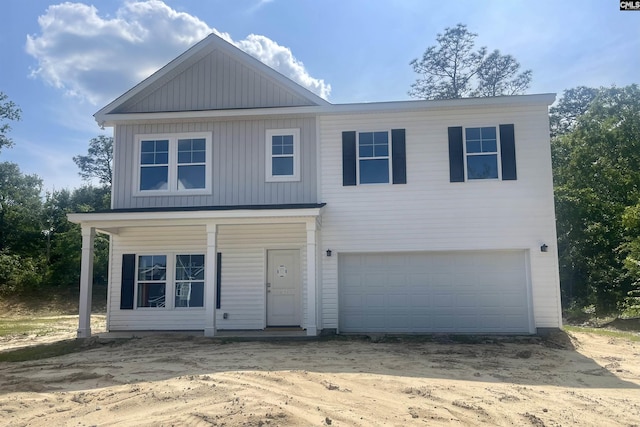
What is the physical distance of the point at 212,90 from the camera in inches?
504

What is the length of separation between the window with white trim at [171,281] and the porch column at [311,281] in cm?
316

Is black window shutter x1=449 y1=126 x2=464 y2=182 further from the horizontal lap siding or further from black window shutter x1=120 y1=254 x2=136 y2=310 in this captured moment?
black window shutter x1=120 y1=254 x2=136 y2=310

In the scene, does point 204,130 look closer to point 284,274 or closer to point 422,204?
point 284,274

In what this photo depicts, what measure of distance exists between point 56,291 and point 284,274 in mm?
18197

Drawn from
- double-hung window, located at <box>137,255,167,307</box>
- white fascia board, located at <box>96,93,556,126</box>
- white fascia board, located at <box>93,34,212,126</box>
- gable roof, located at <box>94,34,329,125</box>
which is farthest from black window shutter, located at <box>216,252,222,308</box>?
white fascia board, located at <box>93,34,212,126</box>

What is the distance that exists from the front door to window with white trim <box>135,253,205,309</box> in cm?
174

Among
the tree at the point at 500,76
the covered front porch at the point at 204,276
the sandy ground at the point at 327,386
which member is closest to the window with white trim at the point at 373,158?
the covered front porch at the point at 204,276

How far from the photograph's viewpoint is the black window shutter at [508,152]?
11688 millimetres

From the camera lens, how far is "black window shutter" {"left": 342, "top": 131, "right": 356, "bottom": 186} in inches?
476


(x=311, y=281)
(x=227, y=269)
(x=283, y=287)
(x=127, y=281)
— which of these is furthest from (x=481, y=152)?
(x=127, y=281)

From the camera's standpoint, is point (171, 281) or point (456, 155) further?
point (171, 281)

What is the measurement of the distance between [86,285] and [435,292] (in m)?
8.11

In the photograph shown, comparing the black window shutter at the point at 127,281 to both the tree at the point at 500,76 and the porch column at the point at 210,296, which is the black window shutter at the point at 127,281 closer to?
the porch column at the point at 210,296

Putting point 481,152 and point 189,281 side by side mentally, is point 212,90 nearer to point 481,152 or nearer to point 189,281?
point 189,281
